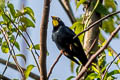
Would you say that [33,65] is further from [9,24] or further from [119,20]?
[119,20]

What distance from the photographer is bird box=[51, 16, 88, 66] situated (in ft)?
12.2

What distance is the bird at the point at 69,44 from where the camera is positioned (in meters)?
3.71

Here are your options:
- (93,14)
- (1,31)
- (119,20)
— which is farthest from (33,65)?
(119,20)

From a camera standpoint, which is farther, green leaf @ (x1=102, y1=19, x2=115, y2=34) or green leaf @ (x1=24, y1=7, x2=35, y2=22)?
green leaf @ (x1=102, y1=19, x2=115, y2=34)

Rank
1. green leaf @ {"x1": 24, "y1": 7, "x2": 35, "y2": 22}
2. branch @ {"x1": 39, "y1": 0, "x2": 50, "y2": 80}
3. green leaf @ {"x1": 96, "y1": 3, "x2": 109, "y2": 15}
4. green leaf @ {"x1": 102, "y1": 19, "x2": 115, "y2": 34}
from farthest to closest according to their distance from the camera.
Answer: green leaf @ {"x1": 102, "y1": 19, "x2": 115, "y2": 34}
green leaf @ {"x1": 96, "y1": 3, "x2": 109, "y2": 15}
green leaf @ {"x1": 24, "y1": 7, "x2": 35, "y2": 22}
branch @ {"x1": 39, "y1": 0, "x2": 50, "y2": 80}

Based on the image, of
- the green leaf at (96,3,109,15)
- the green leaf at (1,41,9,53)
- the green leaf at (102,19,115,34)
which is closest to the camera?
the green leaf at (1,41,9,53)

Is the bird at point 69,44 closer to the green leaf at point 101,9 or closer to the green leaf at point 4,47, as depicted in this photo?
the green leaf at point 101,9

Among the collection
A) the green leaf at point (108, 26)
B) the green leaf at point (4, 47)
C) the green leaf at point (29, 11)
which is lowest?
the green leaf at point (4, 47)

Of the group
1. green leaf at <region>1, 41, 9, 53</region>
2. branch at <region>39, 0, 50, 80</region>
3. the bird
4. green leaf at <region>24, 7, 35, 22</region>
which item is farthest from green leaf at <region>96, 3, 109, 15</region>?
branch at <region>39, 0, 50, 80</region>

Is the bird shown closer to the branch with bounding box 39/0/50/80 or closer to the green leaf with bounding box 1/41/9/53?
the green leaf with bounding box 1/41/9/53

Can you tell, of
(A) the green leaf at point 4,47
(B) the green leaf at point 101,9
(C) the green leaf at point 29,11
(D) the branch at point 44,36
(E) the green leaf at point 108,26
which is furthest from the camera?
(E) the green leaf at point 108,26

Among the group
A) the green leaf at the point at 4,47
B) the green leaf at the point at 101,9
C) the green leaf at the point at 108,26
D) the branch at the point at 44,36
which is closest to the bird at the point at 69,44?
the green leaf at the point at 101,9

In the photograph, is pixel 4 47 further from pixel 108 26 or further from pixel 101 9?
pixel 108 26

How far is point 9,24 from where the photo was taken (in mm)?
3684
